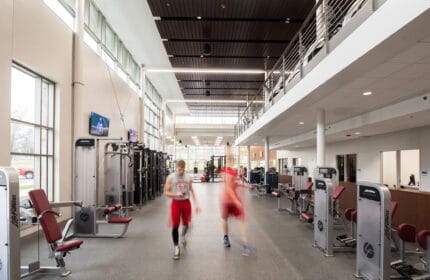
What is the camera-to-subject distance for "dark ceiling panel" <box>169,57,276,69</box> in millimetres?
13398

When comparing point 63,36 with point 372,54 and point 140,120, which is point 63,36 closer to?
point 372,54

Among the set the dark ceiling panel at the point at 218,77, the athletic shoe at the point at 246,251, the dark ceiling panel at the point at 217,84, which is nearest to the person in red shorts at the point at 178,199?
the athletic shoe at the point at 246,251

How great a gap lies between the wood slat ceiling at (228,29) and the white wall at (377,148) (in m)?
4.66

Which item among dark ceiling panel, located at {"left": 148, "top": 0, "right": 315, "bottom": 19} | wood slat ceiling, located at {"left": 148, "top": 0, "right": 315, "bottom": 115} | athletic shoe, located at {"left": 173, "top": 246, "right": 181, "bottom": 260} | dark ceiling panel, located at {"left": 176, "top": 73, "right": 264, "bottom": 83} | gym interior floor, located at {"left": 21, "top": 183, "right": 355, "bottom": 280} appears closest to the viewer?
gym interior floor, located at {"left": 21, "top": 183, "right": 355, "bottom": 280}

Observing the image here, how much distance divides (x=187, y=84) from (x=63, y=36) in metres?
10.6

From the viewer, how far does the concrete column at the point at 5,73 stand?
17.0 feet

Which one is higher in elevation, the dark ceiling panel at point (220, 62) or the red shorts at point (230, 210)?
the dark ceiling panel at point (220, 62)

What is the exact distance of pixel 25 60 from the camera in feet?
19.4

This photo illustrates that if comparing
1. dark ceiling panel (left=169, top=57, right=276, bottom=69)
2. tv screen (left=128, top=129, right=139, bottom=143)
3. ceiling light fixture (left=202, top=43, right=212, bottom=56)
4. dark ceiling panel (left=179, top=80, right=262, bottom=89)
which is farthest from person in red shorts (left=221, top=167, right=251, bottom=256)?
dark ceiling panel (left=179, top=80, right=262, bottom=89)

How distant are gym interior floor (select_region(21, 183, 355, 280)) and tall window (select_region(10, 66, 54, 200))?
1.26 metres

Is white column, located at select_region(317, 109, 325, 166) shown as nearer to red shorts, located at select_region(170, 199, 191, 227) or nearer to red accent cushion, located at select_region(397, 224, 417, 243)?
red accent cushion, located at select_region(397, 224, 417, 243)

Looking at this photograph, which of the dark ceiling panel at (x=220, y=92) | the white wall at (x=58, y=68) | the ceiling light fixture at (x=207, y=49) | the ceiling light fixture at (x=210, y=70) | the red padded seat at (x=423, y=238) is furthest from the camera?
the dark ceiling panel at (x=220, y=92)

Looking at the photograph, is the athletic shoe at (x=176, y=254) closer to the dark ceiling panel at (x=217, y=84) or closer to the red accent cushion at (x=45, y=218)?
the red accent cushion at (x=45, y=218)

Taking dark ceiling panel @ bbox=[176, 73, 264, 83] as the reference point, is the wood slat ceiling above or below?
above
